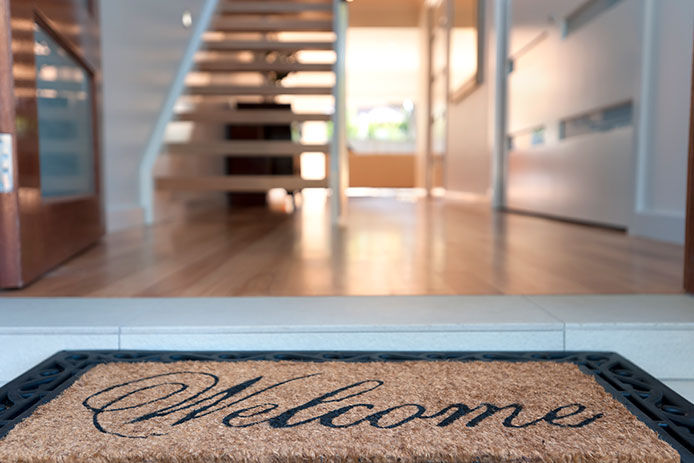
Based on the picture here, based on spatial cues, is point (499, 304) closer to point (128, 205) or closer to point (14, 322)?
point (14, 322)

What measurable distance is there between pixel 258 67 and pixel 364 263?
236 cm

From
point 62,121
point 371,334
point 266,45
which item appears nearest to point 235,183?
point 266,45

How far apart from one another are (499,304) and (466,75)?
461cm

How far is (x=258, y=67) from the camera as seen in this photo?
3568 millimetres

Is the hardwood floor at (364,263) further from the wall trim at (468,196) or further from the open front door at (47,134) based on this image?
the wall trim at (468,196)

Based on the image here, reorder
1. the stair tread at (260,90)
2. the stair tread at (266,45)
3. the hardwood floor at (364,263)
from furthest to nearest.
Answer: the stair tread at (266,45), the stair tread at (260,90), the hardwood floor at (364,263)


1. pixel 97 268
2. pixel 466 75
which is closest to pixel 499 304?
pixel 97 268

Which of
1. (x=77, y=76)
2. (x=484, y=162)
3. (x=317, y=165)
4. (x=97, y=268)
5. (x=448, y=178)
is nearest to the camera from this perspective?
(x=97, y=268)

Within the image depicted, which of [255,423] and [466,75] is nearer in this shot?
[255,423]

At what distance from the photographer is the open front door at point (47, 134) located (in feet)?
3.70

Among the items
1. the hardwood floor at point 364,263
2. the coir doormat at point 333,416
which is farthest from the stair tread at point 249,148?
the coir doormat at point 333,416

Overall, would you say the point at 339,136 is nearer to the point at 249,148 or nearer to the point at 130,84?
the point at 249,148

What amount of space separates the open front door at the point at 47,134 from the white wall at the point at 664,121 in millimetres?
1806

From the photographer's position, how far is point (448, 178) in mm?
6473
